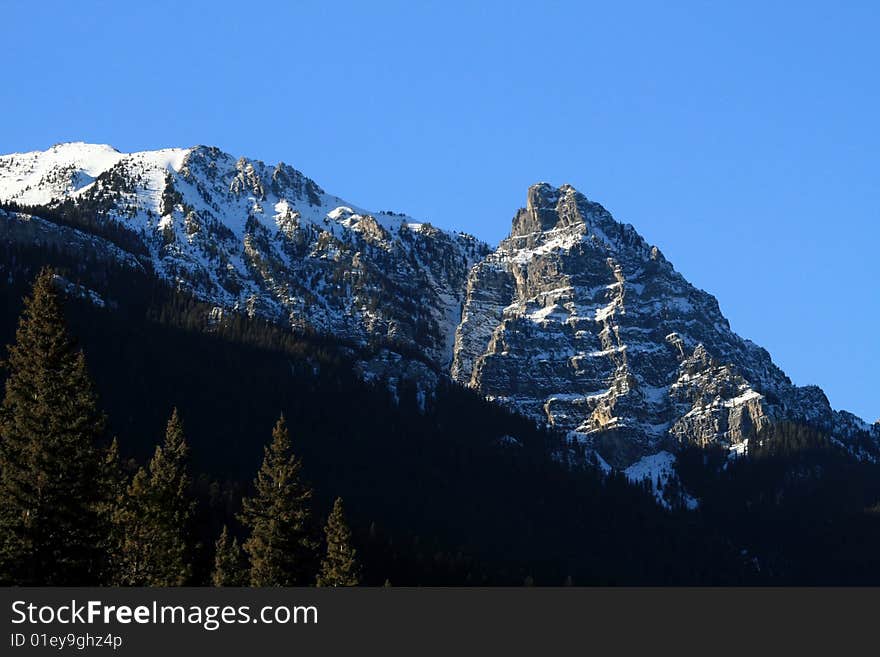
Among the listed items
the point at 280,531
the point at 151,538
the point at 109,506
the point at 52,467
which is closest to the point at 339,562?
the point at 280,531

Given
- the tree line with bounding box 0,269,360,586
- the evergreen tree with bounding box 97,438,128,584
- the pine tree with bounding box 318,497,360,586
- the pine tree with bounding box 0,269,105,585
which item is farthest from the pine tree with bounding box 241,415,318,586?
the pine tree with bounding box 0,269,105,585

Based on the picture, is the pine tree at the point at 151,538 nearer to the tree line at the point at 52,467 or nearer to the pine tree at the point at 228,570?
the tree line at the point at 52,467

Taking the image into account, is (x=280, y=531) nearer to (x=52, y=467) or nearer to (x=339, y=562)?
(x=339, y=562)

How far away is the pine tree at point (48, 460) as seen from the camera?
216 feet

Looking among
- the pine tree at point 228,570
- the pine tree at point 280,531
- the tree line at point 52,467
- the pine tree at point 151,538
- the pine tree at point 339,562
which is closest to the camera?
the tree line at point 52,467

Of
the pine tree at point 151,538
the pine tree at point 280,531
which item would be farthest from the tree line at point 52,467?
the pine tree at point 280,531

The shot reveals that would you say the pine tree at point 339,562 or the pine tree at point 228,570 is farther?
the pine tree at point 339,562

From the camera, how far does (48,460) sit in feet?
221

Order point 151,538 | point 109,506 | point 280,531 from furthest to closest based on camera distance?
point 280,531
point 151,538
point 109,506

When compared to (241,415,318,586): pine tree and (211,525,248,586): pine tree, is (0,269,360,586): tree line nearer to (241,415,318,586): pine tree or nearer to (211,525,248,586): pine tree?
(241,415,318,586): pine tree

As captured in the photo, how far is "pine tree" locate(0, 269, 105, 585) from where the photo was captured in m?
65.8

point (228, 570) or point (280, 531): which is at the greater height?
point (280, 531)
